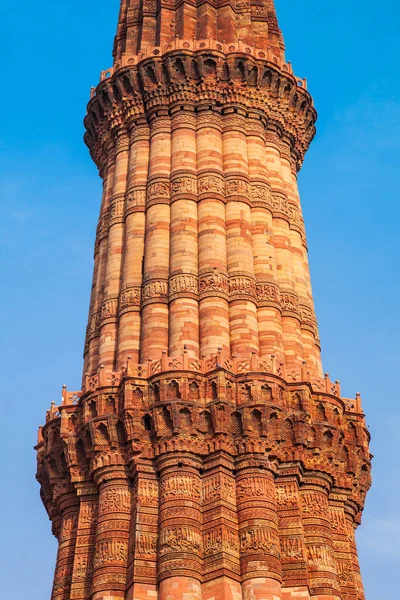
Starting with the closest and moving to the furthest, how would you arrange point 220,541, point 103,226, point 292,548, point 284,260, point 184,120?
1. point 220,541
2. point 292,548
3. point 284,260
4. point 184,120
5. point 103,226

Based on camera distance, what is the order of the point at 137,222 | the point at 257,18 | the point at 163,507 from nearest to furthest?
the point at 163,507 < the point at 137,222 < the point at 257,18

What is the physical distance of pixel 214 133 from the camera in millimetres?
28859

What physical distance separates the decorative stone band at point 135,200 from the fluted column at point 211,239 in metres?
1.58

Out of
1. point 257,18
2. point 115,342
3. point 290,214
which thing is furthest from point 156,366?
point 257,18

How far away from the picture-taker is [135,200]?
28.1 m

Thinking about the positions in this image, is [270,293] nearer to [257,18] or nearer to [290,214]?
[290,214]

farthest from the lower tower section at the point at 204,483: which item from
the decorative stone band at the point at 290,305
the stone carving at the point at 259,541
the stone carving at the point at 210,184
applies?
the stone carving at the point at 210,184

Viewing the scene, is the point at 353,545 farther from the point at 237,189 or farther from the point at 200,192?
the point at 200,192

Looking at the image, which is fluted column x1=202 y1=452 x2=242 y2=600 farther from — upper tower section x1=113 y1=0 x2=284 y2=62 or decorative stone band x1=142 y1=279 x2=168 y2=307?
upper tower section x1=113 y1=0 x2=284 y2=62

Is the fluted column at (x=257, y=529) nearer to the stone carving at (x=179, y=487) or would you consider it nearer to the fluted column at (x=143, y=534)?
the stone carving at (x=179, y=487)

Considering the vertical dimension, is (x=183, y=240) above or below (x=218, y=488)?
above

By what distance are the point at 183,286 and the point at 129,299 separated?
1.54 metres

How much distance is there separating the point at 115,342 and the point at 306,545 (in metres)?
7.04

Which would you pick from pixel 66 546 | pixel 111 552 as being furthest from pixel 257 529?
pixel 66 546
